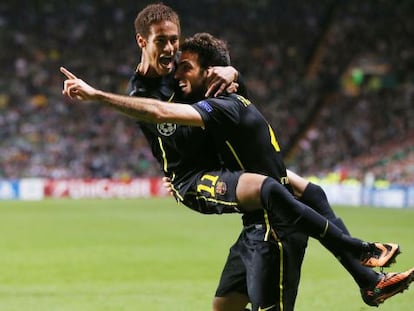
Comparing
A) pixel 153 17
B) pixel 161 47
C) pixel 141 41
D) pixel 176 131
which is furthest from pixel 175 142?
pixel 153 17

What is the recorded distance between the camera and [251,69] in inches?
1599

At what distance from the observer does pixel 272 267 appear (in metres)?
5.64

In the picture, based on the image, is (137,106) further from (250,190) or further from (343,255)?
(343,255)

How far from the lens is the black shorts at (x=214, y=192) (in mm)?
Result: 5511

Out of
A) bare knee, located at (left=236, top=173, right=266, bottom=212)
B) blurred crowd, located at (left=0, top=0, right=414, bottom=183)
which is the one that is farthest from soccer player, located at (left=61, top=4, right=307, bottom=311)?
blurred crowd, located at (left=0, top=0, right=414, bottom=183)

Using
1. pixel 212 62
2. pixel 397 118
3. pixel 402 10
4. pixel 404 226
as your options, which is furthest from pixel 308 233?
pixel 402 10

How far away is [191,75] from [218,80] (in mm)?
234

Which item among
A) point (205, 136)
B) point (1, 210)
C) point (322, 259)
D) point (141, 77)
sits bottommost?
point (1, 210)

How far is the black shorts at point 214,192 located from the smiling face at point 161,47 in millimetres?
800

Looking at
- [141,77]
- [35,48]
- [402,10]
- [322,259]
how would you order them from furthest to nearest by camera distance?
[402,10] → [35,48] → [322,259] → [141,77]

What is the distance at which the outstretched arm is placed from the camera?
5059mm

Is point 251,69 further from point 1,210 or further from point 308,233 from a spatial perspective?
point 308,233

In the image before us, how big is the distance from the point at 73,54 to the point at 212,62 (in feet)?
113

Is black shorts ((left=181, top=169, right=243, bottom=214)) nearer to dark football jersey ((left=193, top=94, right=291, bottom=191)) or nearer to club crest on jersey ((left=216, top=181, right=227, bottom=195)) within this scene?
club crest on jersey ((left=216, top=181, right=227, bottom=195))
